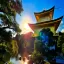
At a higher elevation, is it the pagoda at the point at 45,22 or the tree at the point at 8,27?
the pagoda at the point at 45,22

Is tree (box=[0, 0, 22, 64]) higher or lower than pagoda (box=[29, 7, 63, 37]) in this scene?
lower

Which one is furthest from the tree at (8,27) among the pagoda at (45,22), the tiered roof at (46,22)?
the tiered roof at (46,22)

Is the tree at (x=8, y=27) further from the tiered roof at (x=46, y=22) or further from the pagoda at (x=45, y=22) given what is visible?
the tiered roof at (x=46, y=22)

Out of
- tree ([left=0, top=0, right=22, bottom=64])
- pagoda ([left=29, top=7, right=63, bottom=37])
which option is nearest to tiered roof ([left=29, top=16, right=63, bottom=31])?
pagoda ([left=29, top=7, right=63, bottom=37])

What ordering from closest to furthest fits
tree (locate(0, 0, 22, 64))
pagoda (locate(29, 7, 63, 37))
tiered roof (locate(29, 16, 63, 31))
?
tree (locate(0, 0, 22, 64)), tiered roof (locate(29, 16, 63, 31)), pagoda (locate(29, 7, 63, 37))

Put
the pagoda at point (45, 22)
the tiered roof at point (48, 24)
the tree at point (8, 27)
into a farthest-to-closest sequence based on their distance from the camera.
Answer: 1. the pagoda at point (45, 22)
2. the tiered roof at point (48, 24)
3. the tree at point (8, 27)

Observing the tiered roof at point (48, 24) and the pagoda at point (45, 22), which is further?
the pagoda at point (45, 22)

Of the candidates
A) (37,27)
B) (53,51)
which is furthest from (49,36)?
(37,27)

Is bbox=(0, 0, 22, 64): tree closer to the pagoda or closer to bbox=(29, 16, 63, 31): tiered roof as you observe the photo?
the pagoda

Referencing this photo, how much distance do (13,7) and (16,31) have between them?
124 centimetres

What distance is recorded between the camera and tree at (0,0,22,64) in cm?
637

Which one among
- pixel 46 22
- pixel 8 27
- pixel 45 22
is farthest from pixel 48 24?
pixel 8 27

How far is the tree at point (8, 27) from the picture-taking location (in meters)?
6.37

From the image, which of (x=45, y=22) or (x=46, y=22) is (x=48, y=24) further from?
(x=45, y=22)
